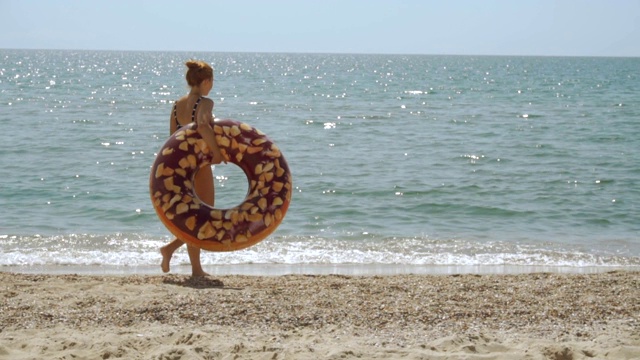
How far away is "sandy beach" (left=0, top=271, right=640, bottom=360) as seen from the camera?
4.16 metres

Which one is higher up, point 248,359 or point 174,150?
point 174,150

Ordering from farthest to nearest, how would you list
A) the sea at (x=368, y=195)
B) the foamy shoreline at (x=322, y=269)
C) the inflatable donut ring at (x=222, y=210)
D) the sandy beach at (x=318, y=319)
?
the sea at (x=368, y=195)
the foamy shoreline at (x=322, y=269)
the inflatable donut ring at (x=222, y=210)
the sandy beach at (x=318, y=319)

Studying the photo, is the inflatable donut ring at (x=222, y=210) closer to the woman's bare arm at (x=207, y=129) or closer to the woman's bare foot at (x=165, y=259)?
the woman's bare arm at (x=207, y=129)

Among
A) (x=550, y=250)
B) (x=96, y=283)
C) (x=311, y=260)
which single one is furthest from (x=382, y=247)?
(x=96, y=283)

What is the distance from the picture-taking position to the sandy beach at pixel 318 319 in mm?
4164

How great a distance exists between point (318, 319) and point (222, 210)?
0.99 metres

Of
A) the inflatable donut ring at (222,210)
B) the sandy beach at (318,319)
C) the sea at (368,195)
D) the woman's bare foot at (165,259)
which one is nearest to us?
the sandy beach at (318,319)

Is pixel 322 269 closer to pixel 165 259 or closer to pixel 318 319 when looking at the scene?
pixel 165 259

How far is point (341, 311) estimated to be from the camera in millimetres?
4863

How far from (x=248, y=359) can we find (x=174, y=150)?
A: 5.47ft

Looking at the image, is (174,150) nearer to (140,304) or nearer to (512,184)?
(140,304)

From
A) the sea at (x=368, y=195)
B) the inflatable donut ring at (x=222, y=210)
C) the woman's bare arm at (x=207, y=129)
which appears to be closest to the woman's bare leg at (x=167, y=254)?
the inflatable donut ring at (x=222, y=210)

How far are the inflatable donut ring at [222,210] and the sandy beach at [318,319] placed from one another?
0.37 m

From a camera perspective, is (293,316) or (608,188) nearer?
(293,316)
